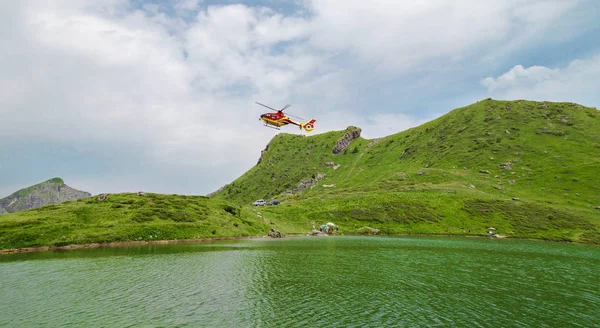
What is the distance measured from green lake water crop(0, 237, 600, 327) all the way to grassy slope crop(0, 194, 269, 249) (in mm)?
16809

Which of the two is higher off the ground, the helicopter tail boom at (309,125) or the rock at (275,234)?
the helicopter tail boom at (309,125)

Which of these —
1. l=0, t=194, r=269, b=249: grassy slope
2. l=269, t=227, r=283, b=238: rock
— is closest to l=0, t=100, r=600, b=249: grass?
l=0, t=194, r=269, b=249: grassy slope

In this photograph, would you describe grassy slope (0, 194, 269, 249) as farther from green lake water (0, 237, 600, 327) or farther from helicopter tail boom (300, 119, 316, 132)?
helicopter tail boom (300, 119, 316, 132)

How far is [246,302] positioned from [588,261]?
76343mm

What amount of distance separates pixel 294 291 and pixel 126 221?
253 ft

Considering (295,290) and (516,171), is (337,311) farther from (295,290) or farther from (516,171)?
(516,171)

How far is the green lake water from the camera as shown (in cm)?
2747

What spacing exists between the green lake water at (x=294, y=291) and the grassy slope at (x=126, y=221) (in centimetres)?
1681

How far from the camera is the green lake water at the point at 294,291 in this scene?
27469 mm

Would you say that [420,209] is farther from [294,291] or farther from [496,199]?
[294,291]

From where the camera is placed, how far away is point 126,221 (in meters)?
91.6

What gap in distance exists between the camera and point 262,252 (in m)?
70.6

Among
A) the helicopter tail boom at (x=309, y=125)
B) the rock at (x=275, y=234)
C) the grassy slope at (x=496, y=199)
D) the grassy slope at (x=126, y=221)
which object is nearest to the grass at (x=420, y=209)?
the grassy slope at (x=126, y=221)

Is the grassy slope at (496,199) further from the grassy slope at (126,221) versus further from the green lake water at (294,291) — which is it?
the green lake water at (294,291)
